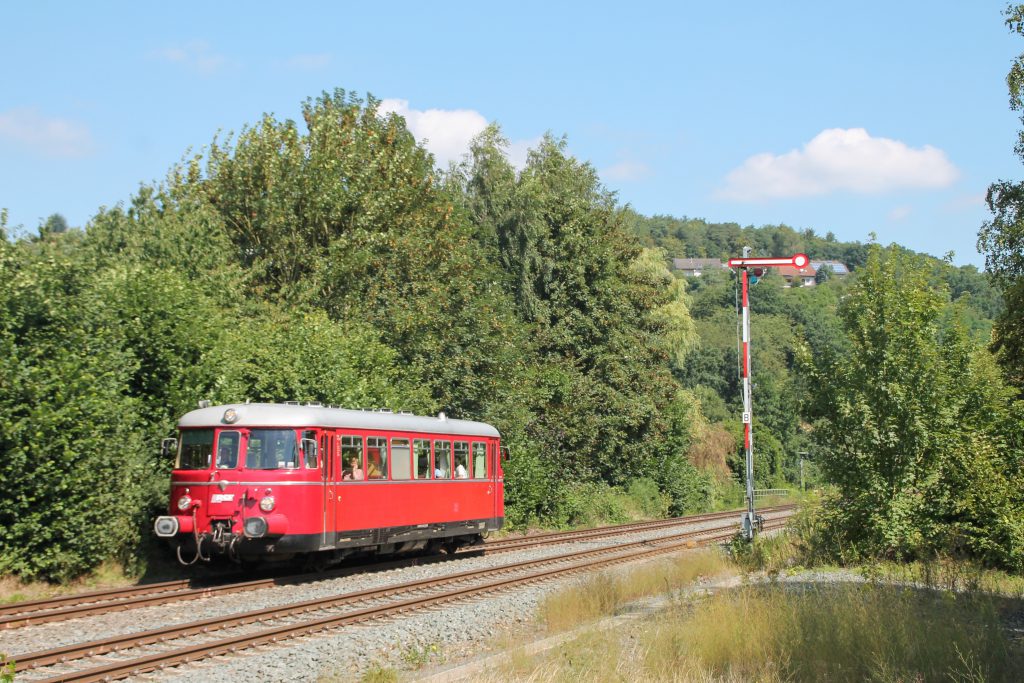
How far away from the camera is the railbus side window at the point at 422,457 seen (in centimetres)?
2047

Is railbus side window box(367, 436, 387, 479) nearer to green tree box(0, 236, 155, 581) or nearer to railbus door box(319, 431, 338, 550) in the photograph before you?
railbus door box(319, 431, 338, 550)

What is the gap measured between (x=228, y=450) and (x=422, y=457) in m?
4.83

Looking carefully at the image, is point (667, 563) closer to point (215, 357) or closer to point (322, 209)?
point (215, 357)

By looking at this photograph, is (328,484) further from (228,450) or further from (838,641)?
(838,641)

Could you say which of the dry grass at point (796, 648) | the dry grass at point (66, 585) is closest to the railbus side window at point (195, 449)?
the dry grass at point (66, 585)

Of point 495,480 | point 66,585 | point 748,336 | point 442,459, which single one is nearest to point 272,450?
point 66,585

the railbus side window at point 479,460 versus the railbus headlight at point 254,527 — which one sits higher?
the railbus side window at point 479,460

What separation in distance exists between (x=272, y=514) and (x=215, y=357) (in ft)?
15.2

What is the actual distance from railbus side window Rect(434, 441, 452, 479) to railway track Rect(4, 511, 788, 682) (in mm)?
2610

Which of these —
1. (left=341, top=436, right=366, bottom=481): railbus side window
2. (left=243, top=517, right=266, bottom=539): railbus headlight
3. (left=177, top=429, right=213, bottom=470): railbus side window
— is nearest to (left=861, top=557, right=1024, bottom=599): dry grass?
(left=341, top=436, right=366, bottom=481): railbus side window

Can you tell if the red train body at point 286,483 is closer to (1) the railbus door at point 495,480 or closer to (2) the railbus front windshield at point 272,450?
(2) the railbus front windshield at point 272,450

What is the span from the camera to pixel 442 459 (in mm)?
21625

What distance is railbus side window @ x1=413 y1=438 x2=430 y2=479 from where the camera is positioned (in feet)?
67.2

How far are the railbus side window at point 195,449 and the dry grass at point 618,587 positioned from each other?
6.49 meters
